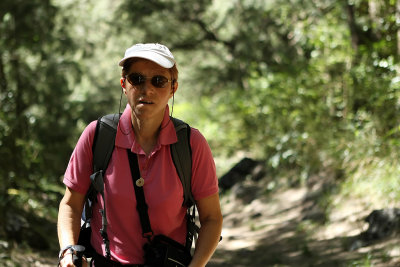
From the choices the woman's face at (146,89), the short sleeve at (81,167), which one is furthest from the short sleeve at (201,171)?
the short sleeve at (81,167)

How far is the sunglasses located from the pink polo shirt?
209 millimetres

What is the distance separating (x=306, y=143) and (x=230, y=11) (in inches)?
218

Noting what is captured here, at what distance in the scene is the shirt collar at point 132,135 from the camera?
2.37m

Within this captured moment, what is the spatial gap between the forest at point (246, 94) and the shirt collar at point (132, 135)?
154 inches

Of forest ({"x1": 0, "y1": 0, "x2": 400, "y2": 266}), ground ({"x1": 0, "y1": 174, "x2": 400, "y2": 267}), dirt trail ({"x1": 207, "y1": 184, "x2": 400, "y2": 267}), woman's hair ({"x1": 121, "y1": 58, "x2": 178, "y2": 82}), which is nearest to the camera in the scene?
woman's hair ({"x1": 121, "y1": 58, "x2": 178, "y2": 82})

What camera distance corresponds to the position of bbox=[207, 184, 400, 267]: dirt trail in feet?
21.1

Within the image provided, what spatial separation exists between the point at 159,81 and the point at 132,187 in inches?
18.9

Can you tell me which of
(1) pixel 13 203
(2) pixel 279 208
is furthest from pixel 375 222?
(1) pixel 13 203

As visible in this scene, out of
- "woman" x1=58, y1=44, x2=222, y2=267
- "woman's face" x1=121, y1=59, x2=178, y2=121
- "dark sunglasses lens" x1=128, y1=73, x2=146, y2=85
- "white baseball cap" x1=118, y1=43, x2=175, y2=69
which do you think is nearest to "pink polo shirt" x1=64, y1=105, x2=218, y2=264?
"woman" x1=58, y1=44, x2=222, y2=267

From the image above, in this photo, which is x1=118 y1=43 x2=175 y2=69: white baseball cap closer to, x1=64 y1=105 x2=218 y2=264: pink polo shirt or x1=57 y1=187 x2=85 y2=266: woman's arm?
x1=64 y1=105 x2=218 y2=264: pink polo shirt

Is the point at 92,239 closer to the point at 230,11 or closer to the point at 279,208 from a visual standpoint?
the point at 279,208

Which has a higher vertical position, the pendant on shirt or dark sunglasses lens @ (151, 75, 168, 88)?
dark sunglasses lens @ (151, 75, 168, 88)

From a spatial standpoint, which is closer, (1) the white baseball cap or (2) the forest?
(1) the white baseball cap

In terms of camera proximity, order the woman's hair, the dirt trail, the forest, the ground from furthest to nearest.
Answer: the forest → the dirt trail → the ground → the woman's hair
